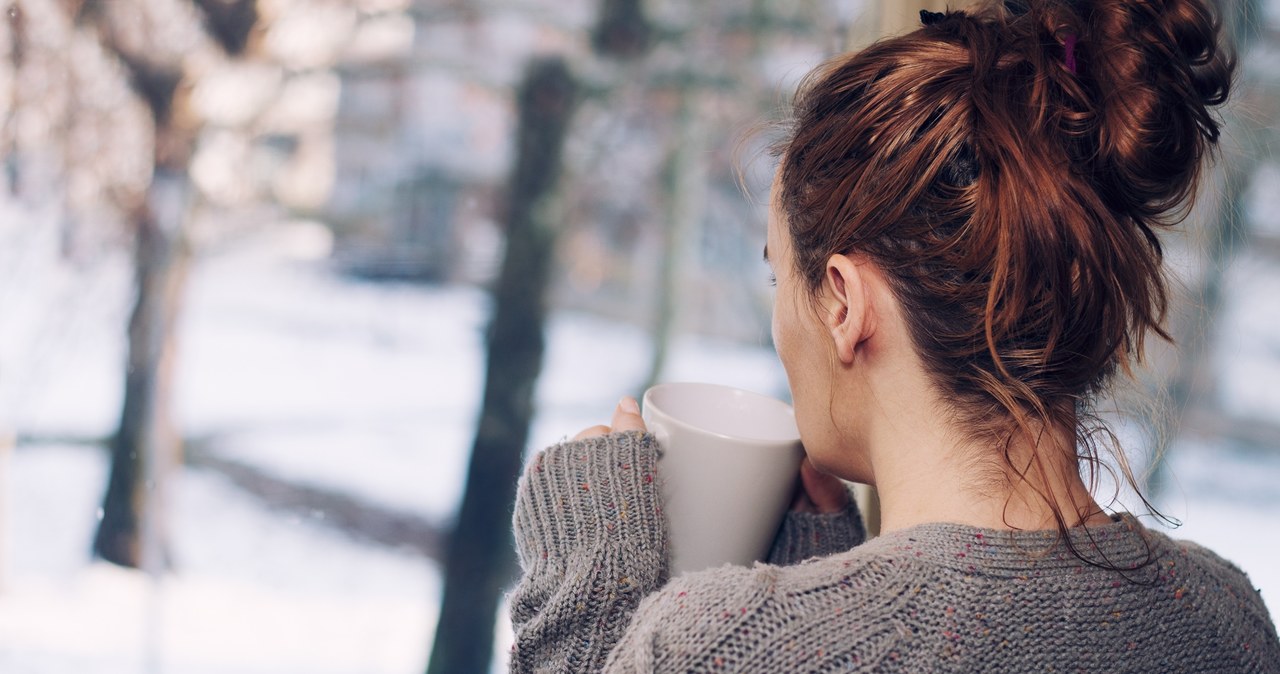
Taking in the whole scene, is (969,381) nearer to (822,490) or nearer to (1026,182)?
(1026,182)

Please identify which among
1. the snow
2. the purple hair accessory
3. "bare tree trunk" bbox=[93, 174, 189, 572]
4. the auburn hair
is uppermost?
the purple hair accessory

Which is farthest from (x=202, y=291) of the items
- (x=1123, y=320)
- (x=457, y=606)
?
(x=1123, y=320)

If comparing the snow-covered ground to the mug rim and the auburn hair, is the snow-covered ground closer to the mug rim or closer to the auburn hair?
the mug rim

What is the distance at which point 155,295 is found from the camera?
3.53ft

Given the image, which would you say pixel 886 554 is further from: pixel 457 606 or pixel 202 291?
pixel 202 291

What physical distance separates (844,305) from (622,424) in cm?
20

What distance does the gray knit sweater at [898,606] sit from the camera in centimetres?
56

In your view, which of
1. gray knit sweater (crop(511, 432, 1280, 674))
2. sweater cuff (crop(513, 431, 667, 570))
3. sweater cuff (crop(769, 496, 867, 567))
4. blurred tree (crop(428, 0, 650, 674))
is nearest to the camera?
gray knit sweater (crop(511, 432, 1280, 674))

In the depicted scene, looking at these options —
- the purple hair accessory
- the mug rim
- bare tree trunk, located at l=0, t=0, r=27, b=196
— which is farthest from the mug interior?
bare tree trunk, located at l=0, t=0, r=27, b=196

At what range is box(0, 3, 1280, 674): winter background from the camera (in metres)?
1.06

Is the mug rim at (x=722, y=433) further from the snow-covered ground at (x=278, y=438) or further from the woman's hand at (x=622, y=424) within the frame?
the snow-covered ground at (x=278, y=438)

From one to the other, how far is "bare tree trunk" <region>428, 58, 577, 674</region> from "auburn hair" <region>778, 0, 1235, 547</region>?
0.55 meters

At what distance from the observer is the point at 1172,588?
24.0 inches

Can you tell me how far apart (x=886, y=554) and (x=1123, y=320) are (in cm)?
22
